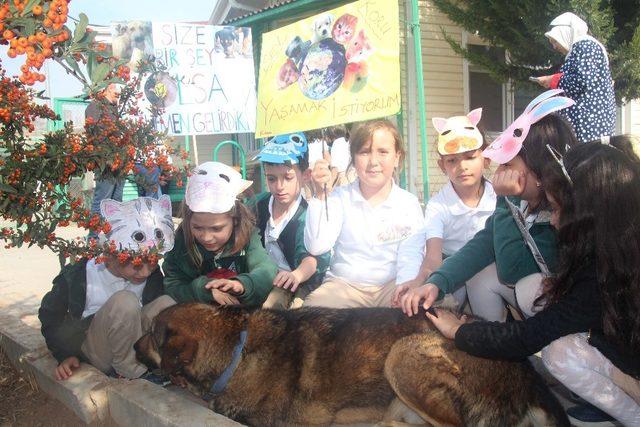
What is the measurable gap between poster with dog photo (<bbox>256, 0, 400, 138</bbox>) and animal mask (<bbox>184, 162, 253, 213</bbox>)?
2.68 metres

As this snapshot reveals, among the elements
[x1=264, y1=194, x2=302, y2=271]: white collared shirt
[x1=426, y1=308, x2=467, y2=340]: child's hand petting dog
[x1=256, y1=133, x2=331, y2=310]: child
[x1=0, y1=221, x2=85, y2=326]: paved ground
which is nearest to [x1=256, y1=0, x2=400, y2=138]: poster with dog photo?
[x1=256, y1=133, x2=331, y2=310]: child

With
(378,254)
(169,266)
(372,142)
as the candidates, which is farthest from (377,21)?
(169,266)

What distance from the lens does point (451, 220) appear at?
3895mm

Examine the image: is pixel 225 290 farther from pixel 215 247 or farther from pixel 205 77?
pixel 205 77

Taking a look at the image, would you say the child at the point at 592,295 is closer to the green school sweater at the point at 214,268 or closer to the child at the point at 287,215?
the green school sweater at the point at 214,268

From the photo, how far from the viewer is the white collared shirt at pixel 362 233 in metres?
3.83

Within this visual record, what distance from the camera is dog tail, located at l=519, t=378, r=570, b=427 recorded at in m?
2.56

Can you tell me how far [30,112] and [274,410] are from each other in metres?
1.86

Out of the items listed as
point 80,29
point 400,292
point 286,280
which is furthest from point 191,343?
point 80,29

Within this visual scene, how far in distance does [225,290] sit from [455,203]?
5.53ft

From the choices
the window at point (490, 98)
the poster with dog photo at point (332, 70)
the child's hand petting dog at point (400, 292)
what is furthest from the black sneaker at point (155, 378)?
the window at point (490, 98)

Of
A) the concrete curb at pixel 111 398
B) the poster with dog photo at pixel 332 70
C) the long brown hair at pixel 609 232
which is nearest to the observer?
the long brown hair at pixel 609 232

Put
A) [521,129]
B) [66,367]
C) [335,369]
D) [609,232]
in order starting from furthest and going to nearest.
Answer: [66,367]
[521,129]
[335,369]
[609,232]

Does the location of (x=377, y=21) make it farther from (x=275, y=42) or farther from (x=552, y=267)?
(x=552, y=267)
